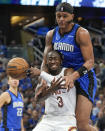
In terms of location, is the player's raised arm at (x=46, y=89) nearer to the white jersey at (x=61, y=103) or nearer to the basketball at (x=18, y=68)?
the white jersey at (x=61, y=103)

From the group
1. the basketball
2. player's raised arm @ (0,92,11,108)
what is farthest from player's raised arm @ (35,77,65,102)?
player's raised arm @ (0,92,11,108)

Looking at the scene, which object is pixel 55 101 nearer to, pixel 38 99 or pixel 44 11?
pixel 38 99

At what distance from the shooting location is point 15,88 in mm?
7055

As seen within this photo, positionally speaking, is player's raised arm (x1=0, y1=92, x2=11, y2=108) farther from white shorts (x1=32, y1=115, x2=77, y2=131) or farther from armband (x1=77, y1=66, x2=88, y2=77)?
armband (x1=77, y1=66, x2=88, y2=77)

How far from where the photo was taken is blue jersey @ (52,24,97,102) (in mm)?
4574

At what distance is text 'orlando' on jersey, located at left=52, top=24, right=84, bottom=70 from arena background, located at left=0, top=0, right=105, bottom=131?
20.2 ft

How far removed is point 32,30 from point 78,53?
15609mm

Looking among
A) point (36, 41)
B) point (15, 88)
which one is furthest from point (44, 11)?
point (15, 88)

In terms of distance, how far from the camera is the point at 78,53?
464 cm

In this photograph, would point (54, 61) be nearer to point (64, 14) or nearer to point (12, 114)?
point (64, 14)

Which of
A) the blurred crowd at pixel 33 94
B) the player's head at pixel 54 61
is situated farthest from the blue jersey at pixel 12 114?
the player's head at pixel 54 61

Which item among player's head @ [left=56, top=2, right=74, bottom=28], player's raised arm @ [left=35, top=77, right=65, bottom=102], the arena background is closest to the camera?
player's raised arm @ [left=35, top=77, right=65, bottom=102]

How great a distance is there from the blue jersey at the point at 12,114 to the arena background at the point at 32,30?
3728 mm

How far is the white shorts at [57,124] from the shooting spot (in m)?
4.21
